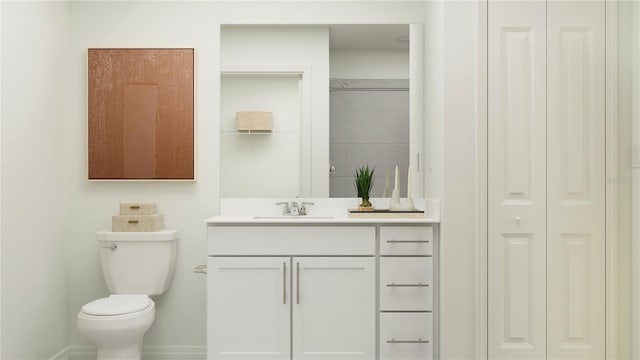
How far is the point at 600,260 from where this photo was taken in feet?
8.20

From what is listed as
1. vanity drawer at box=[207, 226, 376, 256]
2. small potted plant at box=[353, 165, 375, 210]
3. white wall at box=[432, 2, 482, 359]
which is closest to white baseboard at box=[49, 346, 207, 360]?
vanity drawer at box=[207, 226, 376, 256]

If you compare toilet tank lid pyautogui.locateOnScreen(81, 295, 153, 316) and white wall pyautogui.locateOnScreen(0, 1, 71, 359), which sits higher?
white wall pyautogui.locateOnScreen(0, 1, 71, 359)

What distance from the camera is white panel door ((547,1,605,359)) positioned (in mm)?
2498

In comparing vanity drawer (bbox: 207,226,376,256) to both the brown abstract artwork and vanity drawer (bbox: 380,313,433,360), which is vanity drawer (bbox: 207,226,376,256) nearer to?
vanity drawer (bbox: 380,313,433,360)

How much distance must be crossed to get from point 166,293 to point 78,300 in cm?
55

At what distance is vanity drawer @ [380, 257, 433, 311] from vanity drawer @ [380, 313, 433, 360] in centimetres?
5

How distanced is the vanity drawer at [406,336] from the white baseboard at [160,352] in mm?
1174

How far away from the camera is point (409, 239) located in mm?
2670

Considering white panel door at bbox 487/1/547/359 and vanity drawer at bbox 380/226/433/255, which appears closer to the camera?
white panel door at bbox 487/1/547/359

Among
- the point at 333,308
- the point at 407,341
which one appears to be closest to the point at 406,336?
the point at 407,341

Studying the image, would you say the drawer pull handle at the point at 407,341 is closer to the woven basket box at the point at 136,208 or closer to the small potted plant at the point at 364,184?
the small potted plant at the point at 364,184

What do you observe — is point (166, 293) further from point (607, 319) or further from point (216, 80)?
point (607, 319)

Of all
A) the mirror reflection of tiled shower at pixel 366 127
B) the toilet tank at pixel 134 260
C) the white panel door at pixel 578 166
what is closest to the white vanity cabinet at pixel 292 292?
the toilet tank at pixel 134 260

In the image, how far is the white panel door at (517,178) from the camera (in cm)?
251
